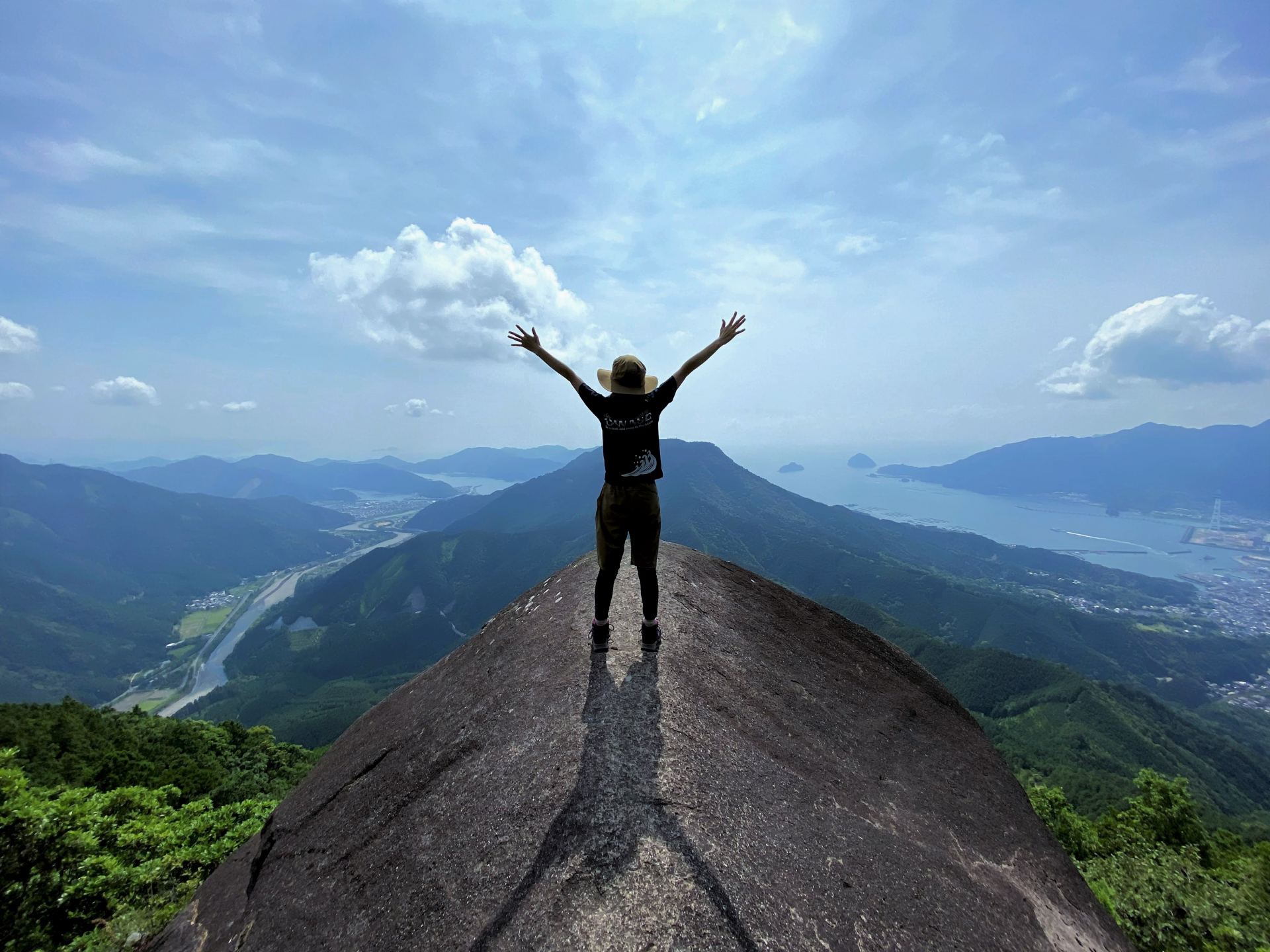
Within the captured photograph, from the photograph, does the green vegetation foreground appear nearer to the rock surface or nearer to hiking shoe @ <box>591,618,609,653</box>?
the rock surface

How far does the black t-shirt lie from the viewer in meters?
6.63

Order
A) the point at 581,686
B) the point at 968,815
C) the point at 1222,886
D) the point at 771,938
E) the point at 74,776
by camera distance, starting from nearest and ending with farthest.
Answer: the point at 771,938, the point at 581,686, the point at 968,815, the point at 1222,886, the point at 74,776

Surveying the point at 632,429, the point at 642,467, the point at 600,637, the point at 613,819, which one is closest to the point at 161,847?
the point at 600,637

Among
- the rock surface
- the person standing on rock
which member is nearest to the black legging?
the person standing on rock

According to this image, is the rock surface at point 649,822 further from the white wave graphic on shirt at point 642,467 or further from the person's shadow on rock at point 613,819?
the white wave graphic on shirt at point 642,467

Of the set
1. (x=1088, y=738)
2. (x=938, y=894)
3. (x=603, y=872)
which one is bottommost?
(x=1088, y=738)

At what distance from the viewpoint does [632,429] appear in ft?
21.8

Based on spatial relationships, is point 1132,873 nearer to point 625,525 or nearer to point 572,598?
point 572,598

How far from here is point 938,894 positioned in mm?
5406

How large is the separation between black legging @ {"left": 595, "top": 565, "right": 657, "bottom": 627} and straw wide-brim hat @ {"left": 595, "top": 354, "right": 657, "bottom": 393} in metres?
2.39

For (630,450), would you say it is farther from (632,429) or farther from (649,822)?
(649,822)

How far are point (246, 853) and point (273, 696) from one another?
193389mm

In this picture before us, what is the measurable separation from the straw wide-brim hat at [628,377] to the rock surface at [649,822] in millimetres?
3757

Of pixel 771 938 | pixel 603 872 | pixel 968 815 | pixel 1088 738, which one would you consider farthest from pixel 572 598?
pixel 1088 738
